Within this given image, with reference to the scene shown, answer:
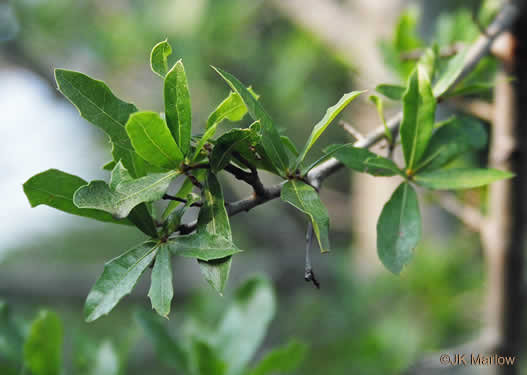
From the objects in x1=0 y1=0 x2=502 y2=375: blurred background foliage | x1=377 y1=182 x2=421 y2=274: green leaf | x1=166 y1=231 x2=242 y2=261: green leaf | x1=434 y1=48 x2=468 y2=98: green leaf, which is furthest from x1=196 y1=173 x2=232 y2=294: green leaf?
x1=0 y1=0 x2=502 y2=375: blurred background foliage

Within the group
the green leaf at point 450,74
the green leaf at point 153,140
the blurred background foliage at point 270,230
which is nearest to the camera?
the green leaf at point 153,140

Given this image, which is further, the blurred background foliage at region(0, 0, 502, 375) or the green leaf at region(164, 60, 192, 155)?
the blurred background foliage at region(0, 0, 502, 375)

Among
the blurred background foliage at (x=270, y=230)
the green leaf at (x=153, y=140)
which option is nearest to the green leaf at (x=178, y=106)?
the green leaf at (x=153, y=140)

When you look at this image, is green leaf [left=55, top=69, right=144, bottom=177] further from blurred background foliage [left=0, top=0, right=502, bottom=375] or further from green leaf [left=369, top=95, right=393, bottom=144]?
blurred background foliage [left=0, top=0, right=502, bottom=375]

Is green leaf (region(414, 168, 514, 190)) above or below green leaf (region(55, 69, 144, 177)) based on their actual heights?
below

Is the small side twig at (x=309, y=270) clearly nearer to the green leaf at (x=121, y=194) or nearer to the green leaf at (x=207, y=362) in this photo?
the green leaf at (x=121, y=194)

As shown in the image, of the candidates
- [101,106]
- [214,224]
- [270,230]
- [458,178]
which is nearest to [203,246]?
[214,224]
